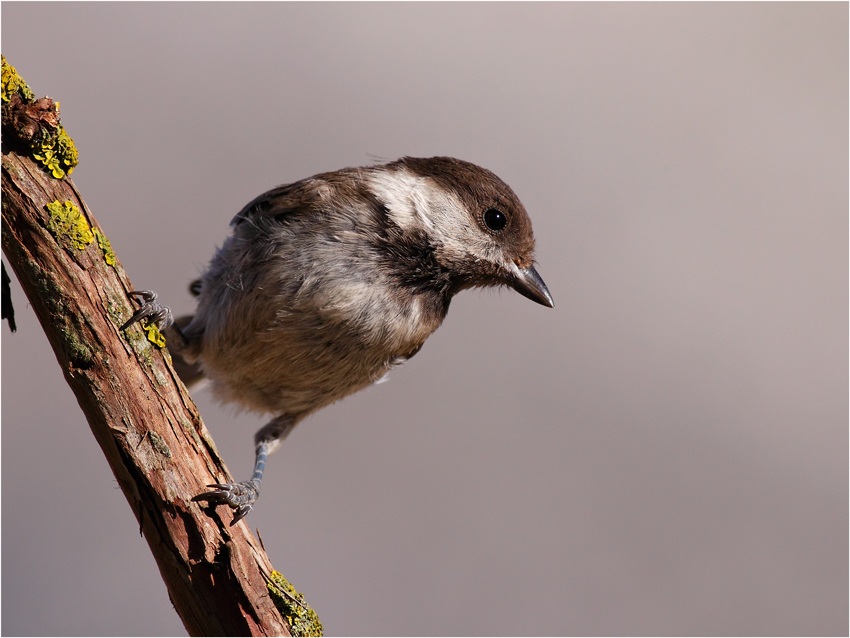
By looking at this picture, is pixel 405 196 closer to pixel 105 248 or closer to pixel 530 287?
pixel 530 287

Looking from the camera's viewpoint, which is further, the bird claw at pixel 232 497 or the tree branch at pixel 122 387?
the bird claw at pixel 232 497

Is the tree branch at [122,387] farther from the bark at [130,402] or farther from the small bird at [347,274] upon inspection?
the small bird at [347,274]

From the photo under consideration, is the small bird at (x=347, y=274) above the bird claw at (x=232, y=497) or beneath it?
above

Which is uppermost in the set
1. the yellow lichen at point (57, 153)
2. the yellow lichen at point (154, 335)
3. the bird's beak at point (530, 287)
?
the bird's beak at point (530, 287)

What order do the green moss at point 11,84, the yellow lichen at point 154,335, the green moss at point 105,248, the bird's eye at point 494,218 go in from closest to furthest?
the green moss at point 11,84 < the green moss at point 105,248 < the yellow lichen at point 154,335 < the bird's eye at point 494,218

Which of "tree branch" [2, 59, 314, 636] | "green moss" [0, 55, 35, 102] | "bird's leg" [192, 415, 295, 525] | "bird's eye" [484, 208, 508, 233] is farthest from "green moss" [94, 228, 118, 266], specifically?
"bird's eye" [484, 208, 508, 233]

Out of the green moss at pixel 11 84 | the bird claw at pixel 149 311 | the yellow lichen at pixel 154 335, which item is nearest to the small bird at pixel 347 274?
the bird claw at pixel 149 311

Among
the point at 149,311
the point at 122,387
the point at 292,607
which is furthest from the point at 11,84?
the point at 292,607

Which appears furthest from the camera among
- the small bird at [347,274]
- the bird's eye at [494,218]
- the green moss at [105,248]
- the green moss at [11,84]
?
the bird's eye at [494,218]
